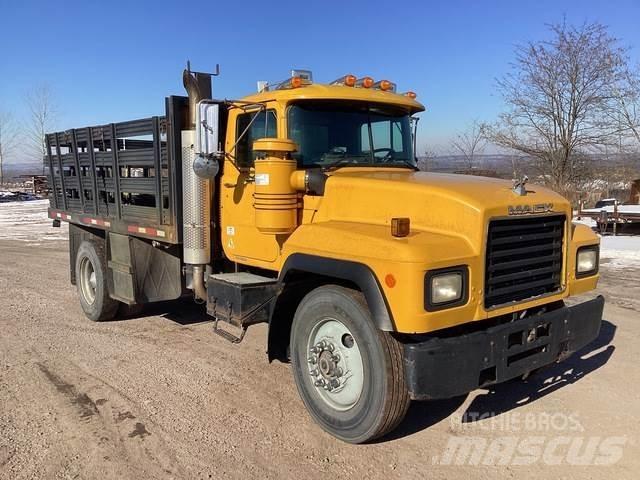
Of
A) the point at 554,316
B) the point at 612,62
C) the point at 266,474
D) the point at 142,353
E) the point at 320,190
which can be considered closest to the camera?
the point at 266,474

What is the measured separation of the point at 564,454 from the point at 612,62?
1759cm

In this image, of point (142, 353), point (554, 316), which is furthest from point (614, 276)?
point (142, 353)

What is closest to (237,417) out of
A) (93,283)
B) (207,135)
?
(207,135)

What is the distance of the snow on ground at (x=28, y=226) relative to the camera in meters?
17.2

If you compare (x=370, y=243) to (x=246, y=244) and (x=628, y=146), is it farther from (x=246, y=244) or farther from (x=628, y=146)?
(x=628, y=146)

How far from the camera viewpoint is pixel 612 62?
58.2ft

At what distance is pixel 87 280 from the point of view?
7.49m

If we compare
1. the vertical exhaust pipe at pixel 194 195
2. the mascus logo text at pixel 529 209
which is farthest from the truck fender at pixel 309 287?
the vertical exhaust pipe at pixel 194 195

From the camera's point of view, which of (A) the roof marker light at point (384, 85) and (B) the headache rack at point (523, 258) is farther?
(A) the roof marker light at point (384, 85)

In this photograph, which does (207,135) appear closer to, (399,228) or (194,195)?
(194,195)

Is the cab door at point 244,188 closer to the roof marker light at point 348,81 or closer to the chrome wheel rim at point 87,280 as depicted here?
the roof marker light at point 348,81

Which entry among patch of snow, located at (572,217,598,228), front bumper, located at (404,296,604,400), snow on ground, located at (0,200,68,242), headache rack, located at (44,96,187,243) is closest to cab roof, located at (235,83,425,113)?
headache rack, located at (44,96,187,243)

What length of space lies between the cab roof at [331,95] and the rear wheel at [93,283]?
3222 millimetres

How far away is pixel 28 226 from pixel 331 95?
1956 cm
